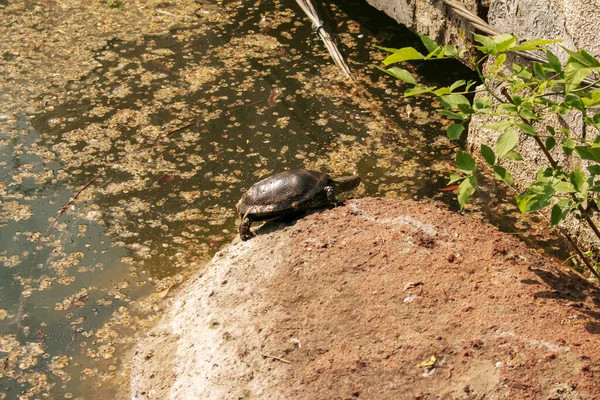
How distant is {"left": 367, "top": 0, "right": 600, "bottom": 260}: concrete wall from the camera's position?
3.71 metres

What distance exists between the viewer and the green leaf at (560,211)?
9.21ft

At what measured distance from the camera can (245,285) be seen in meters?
3.41

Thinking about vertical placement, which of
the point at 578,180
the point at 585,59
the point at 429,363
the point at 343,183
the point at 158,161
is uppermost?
the point at 585,59

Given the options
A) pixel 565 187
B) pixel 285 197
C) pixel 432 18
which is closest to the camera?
pixel 565 187

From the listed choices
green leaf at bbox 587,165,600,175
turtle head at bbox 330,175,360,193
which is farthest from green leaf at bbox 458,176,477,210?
turtle head at bbox 330,175,360,193

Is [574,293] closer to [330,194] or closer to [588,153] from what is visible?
[588,153]

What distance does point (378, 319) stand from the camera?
2.96 metres

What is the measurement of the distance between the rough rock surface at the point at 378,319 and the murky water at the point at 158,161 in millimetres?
476

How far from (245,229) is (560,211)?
5.36ft

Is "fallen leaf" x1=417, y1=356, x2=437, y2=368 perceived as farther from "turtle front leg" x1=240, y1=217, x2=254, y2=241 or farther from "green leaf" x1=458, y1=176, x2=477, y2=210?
"turtle front leg" x1=240, y1=217, x2=254, y2=241

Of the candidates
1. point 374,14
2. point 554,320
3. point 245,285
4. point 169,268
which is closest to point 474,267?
point 554,320

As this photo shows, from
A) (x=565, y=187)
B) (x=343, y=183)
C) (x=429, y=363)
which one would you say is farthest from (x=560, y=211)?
(x=343, y=183)

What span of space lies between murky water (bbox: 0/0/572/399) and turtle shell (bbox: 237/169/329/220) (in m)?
0.65

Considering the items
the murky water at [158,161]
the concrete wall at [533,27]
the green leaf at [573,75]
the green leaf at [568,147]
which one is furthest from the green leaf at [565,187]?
the murky water at [158,161]
